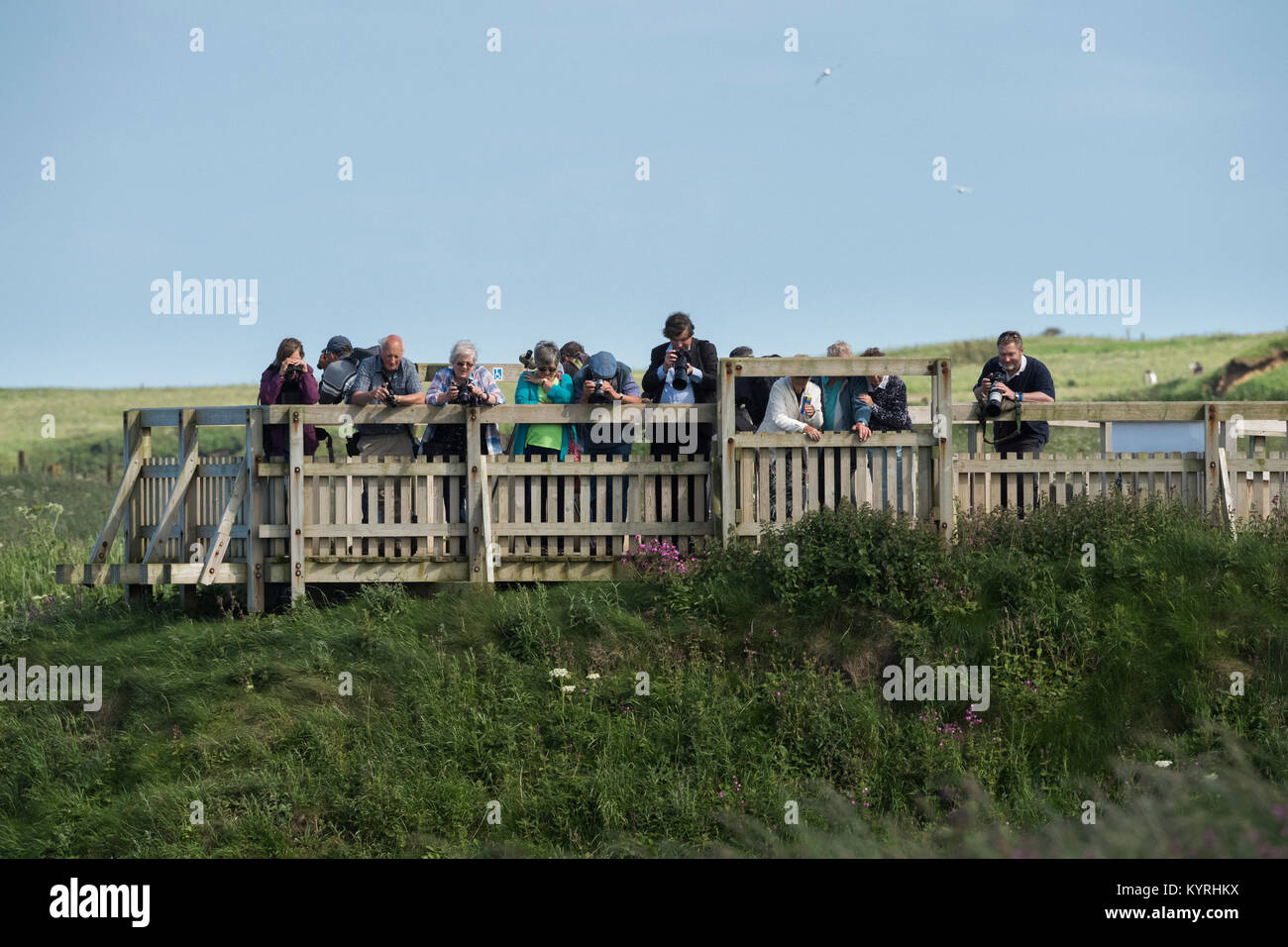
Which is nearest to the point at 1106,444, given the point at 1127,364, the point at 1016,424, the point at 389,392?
the point at 1016,424

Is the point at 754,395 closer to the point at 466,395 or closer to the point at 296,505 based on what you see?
the point at 466,395

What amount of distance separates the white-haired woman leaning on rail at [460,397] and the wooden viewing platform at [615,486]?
0.10 meters

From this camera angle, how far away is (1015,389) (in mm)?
13477

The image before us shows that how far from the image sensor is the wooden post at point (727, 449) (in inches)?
492

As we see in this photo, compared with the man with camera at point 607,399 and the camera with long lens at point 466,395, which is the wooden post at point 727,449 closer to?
the man with camera at point 607,399

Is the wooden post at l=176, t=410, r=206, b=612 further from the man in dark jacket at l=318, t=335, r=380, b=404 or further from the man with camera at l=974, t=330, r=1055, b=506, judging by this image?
the man with camera at l=974, t=330, r=1055, b=506

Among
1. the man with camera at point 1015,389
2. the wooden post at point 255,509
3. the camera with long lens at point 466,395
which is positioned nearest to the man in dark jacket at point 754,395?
the man with camera at point 1015,389

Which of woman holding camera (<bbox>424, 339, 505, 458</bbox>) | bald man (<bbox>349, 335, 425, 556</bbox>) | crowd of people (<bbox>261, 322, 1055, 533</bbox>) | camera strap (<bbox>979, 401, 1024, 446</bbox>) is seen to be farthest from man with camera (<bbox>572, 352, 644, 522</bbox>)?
camera strap (<bbox>979, 401, 1024, 446</bbox>)

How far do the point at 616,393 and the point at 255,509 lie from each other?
338 cm

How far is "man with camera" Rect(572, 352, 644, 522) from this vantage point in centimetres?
1295

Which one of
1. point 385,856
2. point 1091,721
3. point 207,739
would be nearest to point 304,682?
point 207,739

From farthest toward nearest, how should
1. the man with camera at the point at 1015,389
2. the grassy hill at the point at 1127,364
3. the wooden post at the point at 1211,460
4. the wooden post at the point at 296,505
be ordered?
the grassy hill at the point at 1127,364 < the man with camera at the point at 1015,389 < the wooden post at the point at 296,505 < the wooden post at the point at 1211,460

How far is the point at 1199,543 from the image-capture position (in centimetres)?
1180
